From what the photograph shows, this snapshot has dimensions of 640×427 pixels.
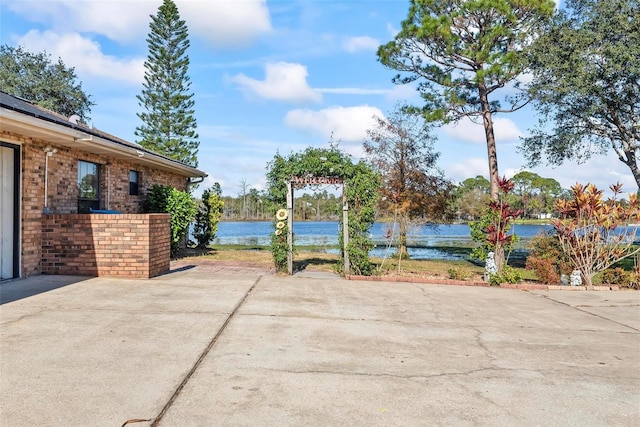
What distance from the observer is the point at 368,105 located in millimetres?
18125

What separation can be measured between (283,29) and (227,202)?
205 ft

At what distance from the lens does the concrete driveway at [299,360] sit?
2658mm

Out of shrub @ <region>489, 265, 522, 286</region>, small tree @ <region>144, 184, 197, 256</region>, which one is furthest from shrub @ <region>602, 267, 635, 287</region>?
small tree @ <region>144, 184, 197, 256</region>

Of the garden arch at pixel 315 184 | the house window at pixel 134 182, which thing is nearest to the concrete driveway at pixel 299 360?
the garden arch at pixel 315 184

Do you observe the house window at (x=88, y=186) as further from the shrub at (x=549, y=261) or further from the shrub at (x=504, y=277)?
the shrub at (x=549, y=261)

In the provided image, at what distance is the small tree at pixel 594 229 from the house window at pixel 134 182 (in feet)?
33.9

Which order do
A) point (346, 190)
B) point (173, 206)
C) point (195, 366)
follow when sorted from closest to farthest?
1. point (195, 366)
2. point (346, 190)
3. point (173, 206)

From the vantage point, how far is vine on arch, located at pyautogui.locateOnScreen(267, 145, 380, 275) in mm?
8930

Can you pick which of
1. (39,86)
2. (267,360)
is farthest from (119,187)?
(39,86)

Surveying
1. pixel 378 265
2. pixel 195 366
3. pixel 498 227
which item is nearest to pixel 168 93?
pixel 378 265

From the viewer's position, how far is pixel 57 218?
23.6ft

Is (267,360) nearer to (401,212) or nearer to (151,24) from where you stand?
(401,212)

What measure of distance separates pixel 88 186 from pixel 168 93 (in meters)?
20.6

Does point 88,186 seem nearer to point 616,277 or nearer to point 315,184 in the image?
point 315,184
